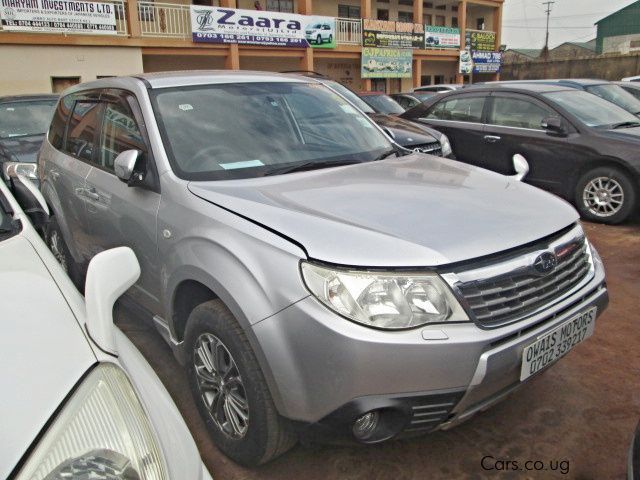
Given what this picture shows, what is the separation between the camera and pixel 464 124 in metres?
7.38

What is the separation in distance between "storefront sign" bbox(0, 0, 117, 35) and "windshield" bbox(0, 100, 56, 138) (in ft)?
25.9

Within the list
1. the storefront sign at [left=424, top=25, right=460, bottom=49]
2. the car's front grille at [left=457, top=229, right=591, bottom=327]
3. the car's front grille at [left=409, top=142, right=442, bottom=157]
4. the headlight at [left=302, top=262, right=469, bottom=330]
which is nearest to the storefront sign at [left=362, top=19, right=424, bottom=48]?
the storefront sign at [left=424, top=25, right=460, bottom=49]

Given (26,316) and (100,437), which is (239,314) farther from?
(100,437)

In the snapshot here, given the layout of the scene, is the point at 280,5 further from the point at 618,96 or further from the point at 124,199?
the point at 124,199

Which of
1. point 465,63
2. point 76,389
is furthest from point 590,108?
point 465,63

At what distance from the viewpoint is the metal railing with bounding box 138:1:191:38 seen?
1708 centimetres

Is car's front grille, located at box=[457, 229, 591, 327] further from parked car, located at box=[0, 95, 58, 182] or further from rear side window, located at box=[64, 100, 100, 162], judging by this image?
parked car, located at box=[0, 95, 58, 182]

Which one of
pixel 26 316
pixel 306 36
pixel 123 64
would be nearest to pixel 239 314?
pixel 26 316

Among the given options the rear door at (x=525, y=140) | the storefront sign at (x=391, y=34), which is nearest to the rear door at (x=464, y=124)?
the rear door at (x=525, y=140)

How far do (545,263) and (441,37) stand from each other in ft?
83.3

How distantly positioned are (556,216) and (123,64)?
16483 mm

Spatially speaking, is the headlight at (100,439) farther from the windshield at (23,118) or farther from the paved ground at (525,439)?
the windshield at (23,118)

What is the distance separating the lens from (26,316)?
1438 millimetres

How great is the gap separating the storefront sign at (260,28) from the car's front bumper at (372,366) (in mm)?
17133
